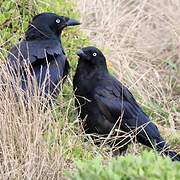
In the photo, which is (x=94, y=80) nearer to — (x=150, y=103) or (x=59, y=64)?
(x=59, y=64)

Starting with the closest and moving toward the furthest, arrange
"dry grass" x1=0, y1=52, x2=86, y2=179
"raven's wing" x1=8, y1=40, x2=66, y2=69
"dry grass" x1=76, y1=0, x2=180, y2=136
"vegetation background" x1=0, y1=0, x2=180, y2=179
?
"vegetation background" x1=0, y1=0, x2=180, y2=179, "dry grass" x1=0, y1=52, x2=86, y2=179, "raven's wing" x1=8, y1=40, x2=66, y2=69, "dry grass" x1=76, y1=0, x2=180, y2=136

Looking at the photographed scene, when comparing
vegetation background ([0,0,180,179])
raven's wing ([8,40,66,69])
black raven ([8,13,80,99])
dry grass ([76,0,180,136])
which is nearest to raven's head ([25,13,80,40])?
black raven ([8,13,80,99])

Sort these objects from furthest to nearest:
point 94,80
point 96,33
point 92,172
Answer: point 96,33 → point 94,80 → point 92,172

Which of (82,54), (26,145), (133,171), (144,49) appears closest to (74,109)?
(82,54)

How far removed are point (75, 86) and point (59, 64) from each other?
0.31m

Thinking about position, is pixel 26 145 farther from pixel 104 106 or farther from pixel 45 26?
pixel 45 26

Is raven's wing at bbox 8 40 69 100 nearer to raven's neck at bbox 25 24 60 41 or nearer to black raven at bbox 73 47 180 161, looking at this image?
raven's neck at bbox 25 24 60 41

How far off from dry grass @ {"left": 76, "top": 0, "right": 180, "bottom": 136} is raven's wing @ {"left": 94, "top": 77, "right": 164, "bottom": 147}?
613mm

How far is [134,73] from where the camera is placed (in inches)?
251

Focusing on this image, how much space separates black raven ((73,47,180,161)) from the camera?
4637 mm

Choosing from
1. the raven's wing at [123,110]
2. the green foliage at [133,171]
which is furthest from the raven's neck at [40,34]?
the green foliage at [133,171]

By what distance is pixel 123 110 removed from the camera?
4.66m

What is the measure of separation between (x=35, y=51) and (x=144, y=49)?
3427 mm

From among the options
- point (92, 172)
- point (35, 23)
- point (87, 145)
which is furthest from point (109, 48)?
point (92, 172)
